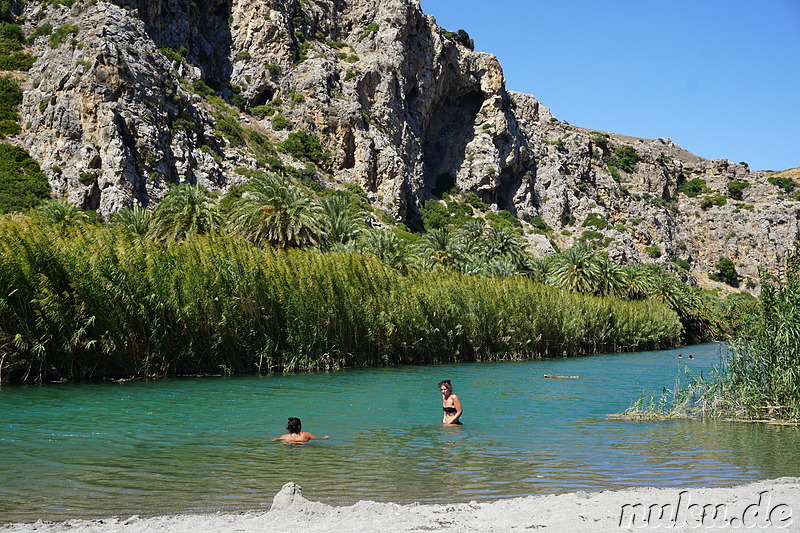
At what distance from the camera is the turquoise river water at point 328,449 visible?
8781 millimetres

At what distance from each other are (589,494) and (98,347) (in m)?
18.3

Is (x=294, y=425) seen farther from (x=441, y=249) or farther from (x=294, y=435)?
(x=441, y=249)

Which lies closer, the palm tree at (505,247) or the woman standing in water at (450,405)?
the woman standing in water at (450,405)

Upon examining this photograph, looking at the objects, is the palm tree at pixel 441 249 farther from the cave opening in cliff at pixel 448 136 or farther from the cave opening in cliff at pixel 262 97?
the cave opening in cliff at pixel 448 136

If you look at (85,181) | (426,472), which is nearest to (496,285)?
(426,472)

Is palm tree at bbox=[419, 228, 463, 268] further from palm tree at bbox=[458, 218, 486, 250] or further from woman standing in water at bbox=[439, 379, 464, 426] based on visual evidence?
woman standing in water at bbox=[439, 379, 464, 426]

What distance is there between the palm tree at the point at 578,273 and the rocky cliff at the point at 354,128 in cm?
4095

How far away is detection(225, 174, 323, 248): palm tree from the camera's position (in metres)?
43.7

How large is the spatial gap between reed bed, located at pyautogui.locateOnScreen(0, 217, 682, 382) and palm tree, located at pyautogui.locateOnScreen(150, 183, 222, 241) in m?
14.1

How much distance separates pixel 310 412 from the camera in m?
17.6

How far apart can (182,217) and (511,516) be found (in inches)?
1562

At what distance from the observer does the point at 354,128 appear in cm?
10519

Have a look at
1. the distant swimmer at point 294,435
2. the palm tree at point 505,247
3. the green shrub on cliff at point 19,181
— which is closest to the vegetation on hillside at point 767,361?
the distant swimmer at point 294,435

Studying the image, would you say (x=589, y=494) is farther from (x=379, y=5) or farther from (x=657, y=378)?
(x=379, y=5)
